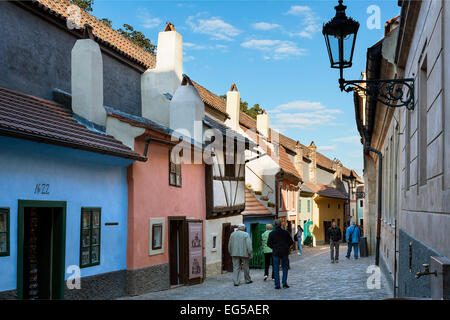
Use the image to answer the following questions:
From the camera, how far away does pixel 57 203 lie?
1052cm

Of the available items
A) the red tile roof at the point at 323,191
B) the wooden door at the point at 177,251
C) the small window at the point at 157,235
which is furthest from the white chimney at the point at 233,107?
the red tile roof at the point at 323,191

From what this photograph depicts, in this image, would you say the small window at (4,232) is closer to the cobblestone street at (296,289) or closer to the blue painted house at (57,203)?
the blue painted house at (57,203)

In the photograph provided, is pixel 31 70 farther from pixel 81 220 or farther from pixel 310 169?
pixel 310 169

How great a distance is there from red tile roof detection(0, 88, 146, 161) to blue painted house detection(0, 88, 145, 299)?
0.02m

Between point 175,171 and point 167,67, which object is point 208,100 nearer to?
point 167,67

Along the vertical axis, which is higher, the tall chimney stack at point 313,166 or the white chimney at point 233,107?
the white chimney at point 233,107

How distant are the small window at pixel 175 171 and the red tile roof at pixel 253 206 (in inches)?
397

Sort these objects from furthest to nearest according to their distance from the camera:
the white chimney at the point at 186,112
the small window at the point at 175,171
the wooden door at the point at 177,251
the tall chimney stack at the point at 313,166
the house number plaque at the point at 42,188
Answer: the tall chimney stack at the point at 313,166 < the white chimney at the point at 186,112 < the wooden door at the point at 177,251 < the small window at the point at 175,171 < the house number plaque at the point at 42,188

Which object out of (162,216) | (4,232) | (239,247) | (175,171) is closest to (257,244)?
(175,171)

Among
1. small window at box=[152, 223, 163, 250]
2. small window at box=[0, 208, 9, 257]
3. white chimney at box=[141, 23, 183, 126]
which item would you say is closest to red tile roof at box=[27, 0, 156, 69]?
white chimney at box=[141, 23, 183, 126]

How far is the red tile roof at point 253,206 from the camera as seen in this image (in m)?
26.6

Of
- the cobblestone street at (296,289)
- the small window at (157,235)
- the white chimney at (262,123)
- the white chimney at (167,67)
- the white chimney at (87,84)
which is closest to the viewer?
the cobblestone street at (296,289)

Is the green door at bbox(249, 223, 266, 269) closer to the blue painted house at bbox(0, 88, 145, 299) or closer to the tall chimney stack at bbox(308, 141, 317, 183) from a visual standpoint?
the blue painted house at bbox(0, 88, 145, 299)
